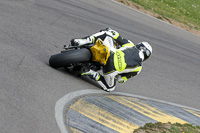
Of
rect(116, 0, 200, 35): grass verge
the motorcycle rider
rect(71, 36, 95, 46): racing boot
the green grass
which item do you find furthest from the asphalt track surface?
the green grass

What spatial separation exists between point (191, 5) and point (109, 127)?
19.8 meters

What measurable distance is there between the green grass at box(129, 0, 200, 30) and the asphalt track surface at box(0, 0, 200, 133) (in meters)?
2.03

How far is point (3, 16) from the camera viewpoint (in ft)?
27.4

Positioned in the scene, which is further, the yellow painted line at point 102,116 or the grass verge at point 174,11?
the grass verge at point 174,11

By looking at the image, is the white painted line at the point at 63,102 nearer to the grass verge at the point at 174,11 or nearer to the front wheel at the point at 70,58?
the front wheel at the point at 70,58

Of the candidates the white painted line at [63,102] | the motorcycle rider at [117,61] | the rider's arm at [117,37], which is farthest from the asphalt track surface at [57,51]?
the rider's arm at [117,37]

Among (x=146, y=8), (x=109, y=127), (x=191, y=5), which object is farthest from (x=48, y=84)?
(x=191, y=5)

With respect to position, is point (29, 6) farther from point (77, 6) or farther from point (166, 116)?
point (166, 116)

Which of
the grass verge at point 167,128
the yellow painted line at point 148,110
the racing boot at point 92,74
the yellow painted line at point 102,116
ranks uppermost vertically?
the racing boot at point 92,74

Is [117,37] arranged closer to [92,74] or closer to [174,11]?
[92,74]

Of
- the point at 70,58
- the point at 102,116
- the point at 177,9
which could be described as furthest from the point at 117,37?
the point at 177,9

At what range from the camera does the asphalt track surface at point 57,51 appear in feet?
16.4

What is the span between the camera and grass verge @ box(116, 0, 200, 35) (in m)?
17.3

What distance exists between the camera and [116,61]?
6977 mm
